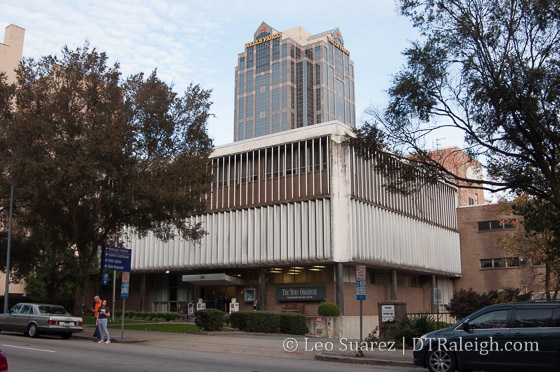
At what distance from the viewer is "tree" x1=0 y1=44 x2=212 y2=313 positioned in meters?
23.6

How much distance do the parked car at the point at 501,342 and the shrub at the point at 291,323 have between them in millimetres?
15836

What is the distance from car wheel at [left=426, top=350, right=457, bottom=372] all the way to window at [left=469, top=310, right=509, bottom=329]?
0.89 meters

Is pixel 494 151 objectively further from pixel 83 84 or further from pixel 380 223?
pixel 380 223

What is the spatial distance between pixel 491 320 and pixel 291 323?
17.2 m

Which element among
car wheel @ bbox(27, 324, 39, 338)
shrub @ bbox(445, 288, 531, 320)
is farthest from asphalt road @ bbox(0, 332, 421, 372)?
shrub @ bbox(445, 288, 531, 320)

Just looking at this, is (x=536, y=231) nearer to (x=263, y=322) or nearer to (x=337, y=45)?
(x=263, y=322)

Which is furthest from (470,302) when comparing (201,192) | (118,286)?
(118,286)

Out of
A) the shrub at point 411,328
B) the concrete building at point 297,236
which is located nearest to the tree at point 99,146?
the concrete building at point 297,236

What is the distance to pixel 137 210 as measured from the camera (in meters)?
26.6

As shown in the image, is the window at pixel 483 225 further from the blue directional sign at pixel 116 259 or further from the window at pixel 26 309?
the window at pixel 26 309

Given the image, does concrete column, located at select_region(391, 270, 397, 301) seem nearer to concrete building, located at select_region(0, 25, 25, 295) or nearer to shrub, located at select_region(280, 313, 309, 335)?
shrub, located at select_region(280, 313, 309, 335)

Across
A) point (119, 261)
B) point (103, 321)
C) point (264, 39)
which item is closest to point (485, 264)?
point (119, 261)

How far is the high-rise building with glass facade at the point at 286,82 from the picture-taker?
16100 cm

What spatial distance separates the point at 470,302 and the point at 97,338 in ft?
54.1
